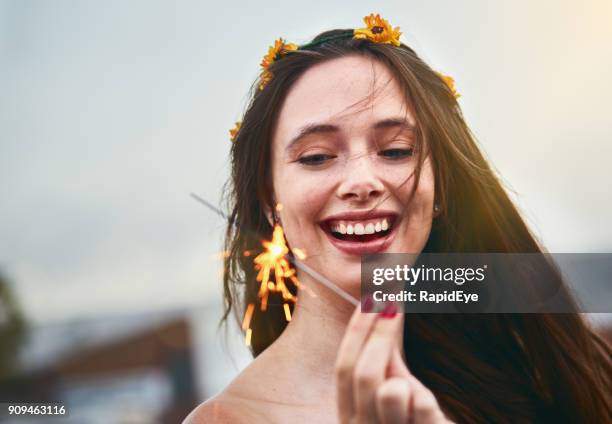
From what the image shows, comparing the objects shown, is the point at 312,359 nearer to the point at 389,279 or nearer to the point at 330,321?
the point at 330,321

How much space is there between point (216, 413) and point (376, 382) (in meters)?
0.60

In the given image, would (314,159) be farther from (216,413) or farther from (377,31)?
(216,413)

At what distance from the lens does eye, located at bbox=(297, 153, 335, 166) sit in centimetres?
179

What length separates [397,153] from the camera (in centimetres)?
183

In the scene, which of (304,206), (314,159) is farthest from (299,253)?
(314,159)

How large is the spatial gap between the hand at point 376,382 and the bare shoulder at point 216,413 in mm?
483

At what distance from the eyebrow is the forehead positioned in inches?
0.5

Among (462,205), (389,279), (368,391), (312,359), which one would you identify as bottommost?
(368,391)

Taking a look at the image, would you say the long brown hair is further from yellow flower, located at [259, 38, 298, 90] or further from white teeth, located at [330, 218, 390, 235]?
white teeth, located at [330, 218, 390, 235]

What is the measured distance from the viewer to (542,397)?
2158 millimetres

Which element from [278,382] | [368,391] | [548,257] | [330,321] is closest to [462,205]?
[548,257]

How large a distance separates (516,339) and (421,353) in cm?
34

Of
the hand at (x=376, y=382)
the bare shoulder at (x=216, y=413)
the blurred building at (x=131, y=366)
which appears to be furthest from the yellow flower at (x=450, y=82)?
the blurred building at (x=131, y=366)

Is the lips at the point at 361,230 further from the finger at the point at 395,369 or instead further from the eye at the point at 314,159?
the finger at the point at 395,369
